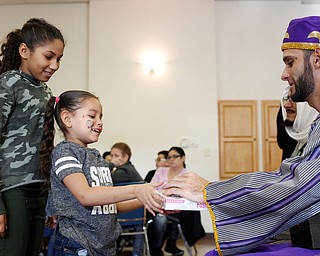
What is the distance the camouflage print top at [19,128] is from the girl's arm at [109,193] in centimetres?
25

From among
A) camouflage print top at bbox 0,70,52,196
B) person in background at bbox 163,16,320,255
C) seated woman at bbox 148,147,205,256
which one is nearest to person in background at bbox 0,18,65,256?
camouflage print top at bbox 0,70,52,196

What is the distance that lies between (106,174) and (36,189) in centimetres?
29

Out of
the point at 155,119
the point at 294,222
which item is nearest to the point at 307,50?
the point at 294,222

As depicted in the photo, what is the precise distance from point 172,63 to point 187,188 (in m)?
5.87

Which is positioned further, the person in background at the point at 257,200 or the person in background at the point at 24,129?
the person in background at the point at 24,129

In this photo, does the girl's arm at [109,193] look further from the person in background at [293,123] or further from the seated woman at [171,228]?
the seated woman at [171,228]

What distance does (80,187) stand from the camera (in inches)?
57.0

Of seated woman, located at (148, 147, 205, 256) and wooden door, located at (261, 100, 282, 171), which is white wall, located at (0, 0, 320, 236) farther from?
seated woman, located at (148, 147, 205, 256)

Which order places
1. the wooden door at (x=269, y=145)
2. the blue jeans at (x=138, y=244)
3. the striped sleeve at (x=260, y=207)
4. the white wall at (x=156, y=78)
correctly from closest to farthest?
the striped sleeve at (x=260, y=207), the blue jeans at (x=138, y=244), the white wall at (x=156, y=78), the wooden door at (x=269, y=145)

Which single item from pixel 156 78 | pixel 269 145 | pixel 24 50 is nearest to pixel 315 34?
pixel 24 50

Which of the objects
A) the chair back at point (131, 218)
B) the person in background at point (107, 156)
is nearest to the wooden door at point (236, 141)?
the person in background at point (107, 156)

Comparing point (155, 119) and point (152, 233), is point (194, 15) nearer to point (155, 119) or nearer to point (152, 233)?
point (155, 119)

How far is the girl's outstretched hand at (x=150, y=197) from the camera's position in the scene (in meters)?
1.28

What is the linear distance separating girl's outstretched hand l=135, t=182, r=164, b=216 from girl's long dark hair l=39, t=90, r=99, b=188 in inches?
18.6
